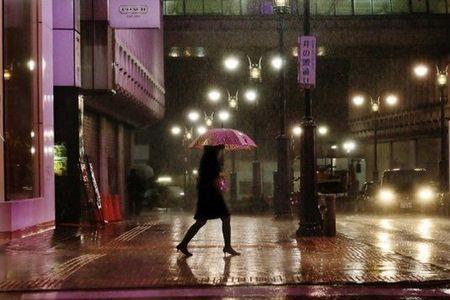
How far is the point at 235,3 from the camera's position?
139 ft

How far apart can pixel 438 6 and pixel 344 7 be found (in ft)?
18.0

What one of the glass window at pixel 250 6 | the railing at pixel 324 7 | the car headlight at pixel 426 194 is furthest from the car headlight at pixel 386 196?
the glass window at pixel 250 6

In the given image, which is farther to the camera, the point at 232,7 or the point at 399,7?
the point at 399,7

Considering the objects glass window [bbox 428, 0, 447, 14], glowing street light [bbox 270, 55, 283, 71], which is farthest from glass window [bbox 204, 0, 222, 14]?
glowing street light [bbox 270, 55, 283, 71]

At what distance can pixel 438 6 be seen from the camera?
43.3 m

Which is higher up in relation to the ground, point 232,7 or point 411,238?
point 232,7

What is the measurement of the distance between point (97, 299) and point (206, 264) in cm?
295

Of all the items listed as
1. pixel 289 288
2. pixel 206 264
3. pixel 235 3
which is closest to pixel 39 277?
pixel 206 264

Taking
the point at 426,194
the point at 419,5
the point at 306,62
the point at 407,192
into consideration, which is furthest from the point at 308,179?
the point at 419,5

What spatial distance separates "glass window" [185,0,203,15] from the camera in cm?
4244

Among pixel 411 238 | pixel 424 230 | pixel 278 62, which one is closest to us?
pixel 411 238

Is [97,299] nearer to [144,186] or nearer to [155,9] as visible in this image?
[155,9]

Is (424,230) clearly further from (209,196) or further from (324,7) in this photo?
(324,7)

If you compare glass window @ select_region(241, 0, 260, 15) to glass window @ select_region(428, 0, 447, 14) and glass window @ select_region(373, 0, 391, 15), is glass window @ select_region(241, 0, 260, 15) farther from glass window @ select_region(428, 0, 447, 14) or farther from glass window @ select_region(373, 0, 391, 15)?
glass window @ select_region(428, 0, 447, 14)
